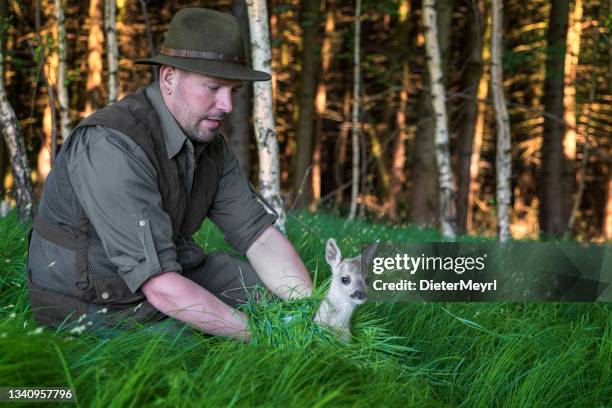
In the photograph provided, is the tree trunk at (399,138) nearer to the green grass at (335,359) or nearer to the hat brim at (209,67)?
the green grass at (335,359)

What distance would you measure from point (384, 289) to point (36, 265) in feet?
6.25

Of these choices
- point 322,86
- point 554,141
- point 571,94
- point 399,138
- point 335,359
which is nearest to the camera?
point 335,359

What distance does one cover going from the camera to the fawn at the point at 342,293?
3.33 m

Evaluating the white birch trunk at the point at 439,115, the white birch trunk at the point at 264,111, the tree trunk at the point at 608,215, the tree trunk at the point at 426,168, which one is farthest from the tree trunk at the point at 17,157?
the tree trunk at the point at 608,215

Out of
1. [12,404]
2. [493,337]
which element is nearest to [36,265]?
[12,404]

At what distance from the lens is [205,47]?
12.4ft

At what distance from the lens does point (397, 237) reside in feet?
26.4

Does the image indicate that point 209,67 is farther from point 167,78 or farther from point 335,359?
point 335,359

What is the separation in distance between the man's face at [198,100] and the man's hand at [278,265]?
80 cm

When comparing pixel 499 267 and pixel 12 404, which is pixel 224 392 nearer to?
pixel 12 404

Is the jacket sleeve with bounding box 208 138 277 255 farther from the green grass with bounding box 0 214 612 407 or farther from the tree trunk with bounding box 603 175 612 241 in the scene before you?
the tree trunk with bounding box 603 175 612 241

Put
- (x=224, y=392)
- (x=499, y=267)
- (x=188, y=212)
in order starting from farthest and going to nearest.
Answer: (x=499, y=267)
(x=188, y=212)
(x=224, y=392)

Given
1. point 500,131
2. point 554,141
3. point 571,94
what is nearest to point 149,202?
point 500,131

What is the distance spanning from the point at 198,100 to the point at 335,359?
1.47 m
